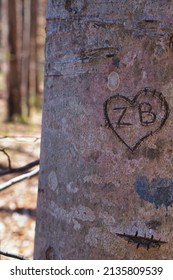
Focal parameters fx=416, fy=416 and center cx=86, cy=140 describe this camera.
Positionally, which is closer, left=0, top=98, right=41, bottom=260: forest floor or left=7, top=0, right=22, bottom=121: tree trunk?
left=0, top=98, right=41, bottom=260: forest floor

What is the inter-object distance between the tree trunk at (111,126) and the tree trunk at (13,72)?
22.4ft

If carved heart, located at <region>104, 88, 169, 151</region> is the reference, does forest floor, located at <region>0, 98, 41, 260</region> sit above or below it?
below

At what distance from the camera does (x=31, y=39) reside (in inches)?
396

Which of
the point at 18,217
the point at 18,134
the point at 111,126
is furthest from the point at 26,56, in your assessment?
the point at 111,126

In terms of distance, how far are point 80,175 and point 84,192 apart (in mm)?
39

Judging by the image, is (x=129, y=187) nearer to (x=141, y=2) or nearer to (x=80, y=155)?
(x=80, y=155)

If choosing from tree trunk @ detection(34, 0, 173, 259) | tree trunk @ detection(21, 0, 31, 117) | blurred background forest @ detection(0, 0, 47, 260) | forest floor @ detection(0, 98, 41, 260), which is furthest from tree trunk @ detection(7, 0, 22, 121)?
tree trunk @ detection(34, 0, 173, 259)

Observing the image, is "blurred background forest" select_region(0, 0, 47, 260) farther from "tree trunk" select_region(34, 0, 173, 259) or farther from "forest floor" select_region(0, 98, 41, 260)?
"tree trunk" select_region(34, 0, 173, 259)

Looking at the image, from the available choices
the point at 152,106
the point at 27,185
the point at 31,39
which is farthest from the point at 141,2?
the point at 31,39

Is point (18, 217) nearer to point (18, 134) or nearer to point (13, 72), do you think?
point (18, 134)

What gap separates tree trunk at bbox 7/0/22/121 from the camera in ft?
25.9

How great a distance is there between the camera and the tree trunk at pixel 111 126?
867 millimetres

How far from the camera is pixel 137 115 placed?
88 cm

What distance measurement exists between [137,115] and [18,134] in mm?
6255
